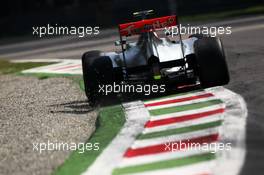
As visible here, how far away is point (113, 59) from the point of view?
1128 centimetres

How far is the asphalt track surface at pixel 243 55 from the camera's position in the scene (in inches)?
282

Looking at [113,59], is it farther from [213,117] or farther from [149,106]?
[213,117]

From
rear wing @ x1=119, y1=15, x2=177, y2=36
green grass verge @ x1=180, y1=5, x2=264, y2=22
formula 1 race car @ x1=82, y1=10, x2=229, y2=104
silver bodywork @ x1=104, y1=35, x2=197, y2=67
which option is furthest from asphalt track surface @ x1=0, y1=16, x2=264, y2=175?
green grass verge @ x1=180, y1=5, x2=264, y2=22

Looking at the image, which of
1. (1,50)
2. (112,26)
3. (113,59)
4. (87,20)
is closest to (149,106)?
(113,59)

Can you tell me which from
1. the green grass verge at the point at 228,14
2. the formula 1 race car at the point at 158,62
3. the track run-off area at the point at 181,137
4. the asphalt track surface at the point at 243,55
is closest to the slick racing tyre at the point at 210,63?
the formula 1 race car at the point at 158,62

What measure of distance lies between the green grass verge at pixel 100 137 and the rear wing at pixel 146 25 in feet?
4.44

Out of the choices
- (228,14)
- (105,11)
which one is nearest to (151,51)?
(228,14)

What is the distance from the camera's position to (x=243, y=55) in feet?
49.3

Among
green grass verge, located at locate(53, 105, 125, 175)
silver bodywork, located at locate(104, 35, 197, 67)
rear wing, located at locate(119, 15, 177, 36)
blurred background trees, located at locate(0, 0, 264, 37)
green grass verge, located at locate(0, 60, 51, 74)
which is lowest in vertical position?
blurred background trees, located at locate(0, 0, 264, 37)

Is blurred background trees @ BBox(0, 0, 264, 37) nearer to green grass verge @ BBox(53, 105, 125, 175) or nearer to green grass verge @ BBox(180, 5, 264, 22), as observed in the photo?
green grass verge @ BBox(180, 5, 264, 22)

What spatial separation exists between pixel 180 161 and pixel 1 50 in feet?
76.8

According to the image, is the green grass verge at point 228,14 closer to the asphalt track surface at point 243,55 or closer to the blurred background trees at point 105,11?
the blurred background trees at point 105,11

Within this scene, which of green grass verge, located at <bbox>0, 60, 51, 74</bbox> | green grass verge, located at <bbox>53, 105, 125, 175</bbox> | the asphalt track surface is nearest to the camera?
green grass verge, located at <bbox>53, 105, 125, 175</bbox>

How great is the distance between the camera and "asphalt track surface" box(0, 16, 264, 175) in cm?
716
